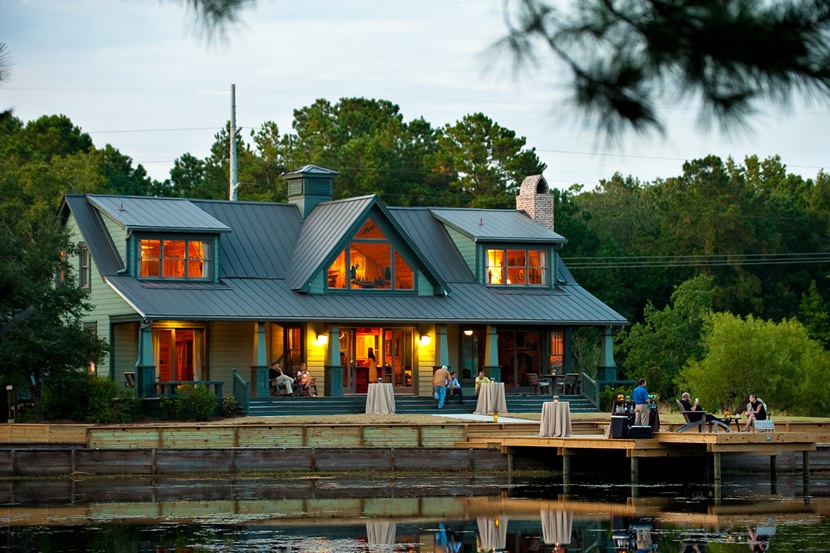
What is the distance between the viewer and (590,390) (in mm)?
40031

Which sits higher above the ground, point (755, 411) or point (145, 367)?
point (145, 367)

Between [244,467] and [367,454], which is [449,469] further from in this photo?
[244,467]

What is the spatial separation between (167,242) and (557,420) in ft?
42.3

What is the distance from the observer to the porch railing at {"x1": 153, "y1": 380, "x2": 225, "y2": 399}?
115 ft

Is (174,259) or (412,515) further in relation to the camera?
(174,259)

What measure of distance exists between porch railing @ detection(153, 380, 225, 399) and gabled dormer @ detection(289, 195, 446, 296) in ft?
13.6

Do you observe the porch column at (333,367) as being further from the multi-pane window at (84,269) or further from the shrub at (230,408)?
the multi-pane window at (84,269)

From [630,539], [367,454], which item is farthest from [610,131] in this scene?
[367,454]

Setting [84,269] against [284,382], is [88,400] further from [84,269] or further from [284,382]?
[84,269]

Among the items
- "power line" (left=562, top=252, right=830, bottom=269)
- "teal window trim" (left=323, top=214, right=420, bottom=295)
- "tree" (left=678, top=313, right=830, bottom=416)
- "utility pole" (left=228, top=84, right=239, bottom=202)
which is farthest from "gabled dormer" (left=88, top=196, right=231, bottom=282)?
"power line" (left=562, top=252, right=830, bottom=269)

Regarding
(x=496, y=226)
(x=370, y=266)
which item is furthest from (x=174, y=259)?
(x=496, y=226)

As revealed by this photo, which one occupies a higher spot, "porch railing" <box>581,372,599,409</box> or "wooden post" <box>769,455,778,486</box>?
"porch railing" <box>581,372,599,409</box>

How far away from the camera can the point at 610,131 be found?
686 cm

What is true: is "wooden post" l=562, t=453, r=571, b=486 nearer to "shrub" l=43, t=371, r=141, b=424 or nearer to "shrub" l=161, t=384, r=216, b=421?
"shrub" l=161, t=384, r=216, b=421
